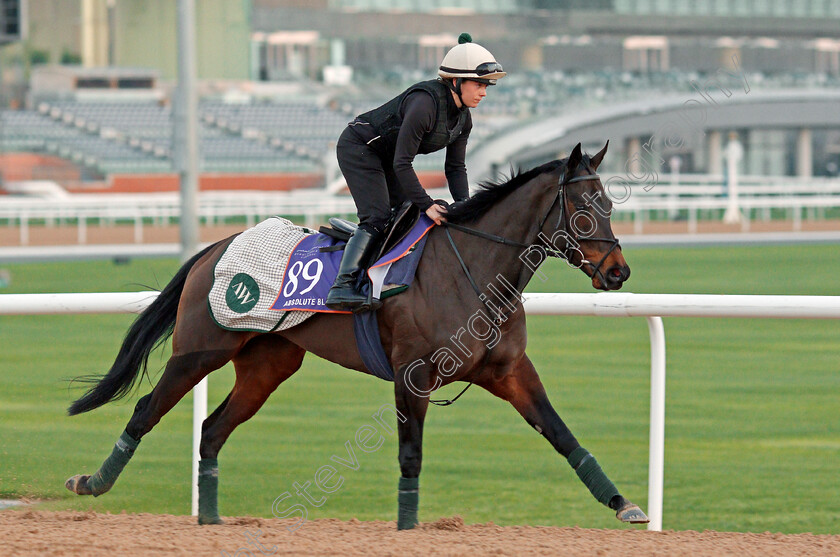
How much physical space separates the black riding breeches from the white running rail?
2.05 ft

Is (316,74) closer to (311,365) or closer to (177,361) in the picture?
(311,365)

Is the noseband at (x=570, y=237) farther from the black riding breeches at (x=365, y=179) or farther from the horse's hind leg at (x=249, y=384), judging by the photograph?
the horse's hind leg at (x=249, y=384)

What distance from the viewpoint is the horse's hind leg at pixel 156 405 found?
4.23 metres

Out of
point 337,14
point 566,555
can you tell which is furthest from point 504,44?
point 566,555

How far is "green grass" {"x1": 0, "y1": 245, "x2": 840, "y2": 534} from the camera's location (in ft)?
15.8

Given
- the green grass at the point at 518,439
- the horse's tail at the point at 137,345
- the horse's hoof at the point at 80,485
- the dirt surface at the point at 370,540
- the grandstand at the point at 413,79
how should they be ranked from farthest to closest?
the grandstand at the point at 413,79 → the green grass at the point at 518,439 → the horse's tail at the point at 137,345 → the horse's hoof at the point at 80,485 → the dirt surface at the point at 370,540

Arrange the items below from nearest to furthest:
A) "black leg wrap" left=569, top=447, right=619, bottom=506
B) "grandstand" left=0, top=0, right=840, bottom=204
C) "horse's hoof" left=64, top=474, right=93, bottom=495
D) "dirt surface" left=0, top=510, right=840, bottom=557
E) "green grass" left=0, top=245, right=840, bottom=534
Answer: "dirt surface" left=0, top=510, right=840, bottom=557
"black leg wrap" left=569, top=447, right=619, bottom=506
"horse's hoof" left=64, top=474, right=93, bottom=495
"green grass" left=0, top=245, right=840, bottom=534
"grandstand" left=0, top=0, right=840, bottom=204

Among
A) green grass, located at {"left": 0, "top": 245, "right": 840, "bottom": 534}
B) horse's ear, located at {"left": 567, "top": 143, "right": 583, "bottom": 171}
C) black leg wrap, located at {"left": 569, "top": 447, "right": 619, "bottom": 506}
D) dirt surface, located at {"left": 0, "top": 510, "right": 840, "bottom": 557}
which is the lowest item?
green grass, located at {"left": 0, "top": 245, "right": 840, "bottom": 534}

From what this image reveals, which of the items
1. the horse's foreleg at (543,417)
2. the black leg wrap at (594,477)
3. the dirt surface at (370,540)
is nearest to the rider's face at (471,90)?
the horse's foreleg at (543,417)

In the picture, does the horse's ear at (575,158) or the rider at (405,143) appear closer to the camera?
the horse's ear at (575,158)

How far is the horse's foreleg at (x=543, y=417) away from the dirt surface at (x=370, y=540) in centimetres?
18

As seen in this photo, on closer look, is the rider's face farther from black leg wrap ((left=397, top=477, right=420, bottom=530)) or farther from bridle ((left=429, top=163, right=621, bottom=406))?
black leg wrap ((left=397, top=477, right=420, bottom=530))

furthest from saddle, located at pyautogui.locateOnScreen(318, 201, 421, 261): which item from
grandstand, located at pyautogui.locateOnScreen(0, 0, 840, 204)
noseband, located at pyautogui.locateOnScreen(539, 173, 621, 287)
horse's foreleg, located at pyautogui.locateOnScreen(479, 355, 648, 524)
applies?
grandstand, located at pyautogui.locateOnScreen(0, 0, 840, 204)

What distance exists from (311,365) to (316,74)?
36.1 m
